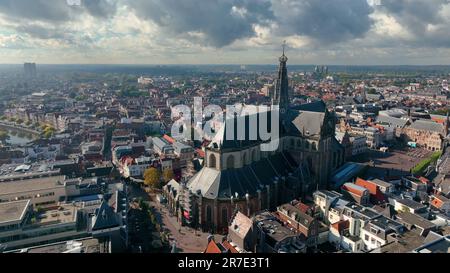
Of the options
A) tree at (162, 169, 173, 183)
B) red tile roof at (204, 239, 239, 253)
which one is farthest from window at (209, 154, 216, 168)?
tree at (162, 169, 173, 183)

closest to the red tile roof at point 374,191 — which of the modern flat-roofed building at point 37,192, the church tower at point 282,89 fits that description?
the church tower at point 282,89

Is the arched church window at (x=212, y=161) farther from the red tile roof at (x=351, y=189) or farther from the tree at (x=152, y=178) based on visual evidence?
the red tile roof at (x=351, y=189)

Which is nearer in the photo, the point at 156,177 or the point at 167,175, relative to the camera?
the point at 156,177

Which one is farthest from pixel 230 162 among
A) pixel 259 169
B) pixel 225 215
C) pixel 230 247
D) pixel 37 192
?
pixel 37 192

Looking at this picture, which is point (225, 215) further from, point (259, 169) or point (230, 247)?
point (230, 247)
